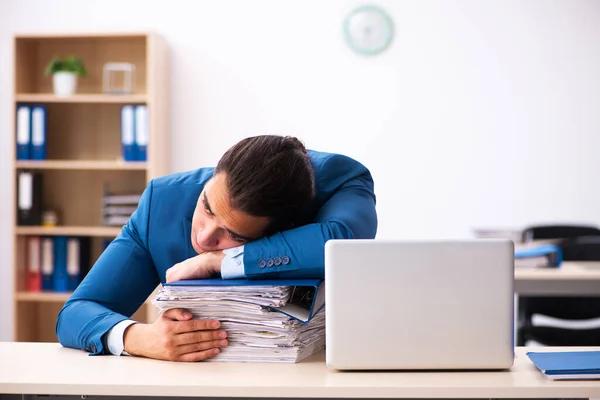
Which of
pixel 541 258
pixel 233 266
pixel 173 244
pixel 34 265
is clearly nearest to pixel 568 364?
pixel 233 266

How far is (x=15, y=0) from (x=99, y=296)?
151 inches

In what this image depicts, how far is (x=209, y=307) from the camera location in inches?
55.3

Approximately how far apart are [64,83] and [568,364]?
3.84 m

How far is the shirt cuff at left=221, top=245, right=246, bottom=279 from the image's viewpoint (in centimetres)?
148

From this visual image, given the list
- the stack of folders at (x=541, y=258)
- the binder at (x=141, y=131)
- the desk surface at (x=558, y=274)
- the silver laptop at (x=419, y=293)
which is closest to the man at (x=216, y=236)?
the silver laptop at (x=419, y=293)

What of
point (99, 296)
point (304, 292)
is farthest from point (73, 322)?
point (304, 292)

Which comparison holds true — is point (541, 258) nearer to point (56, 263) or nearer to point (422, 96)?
point (422, 96)

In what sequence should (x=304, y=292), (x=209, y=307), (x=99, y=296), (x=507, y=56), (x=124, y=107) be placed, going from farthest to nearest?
(x=507, y=56), (x=124, y=107), (x=99, y=296), (x=304, y=292), (x=209, y=307)

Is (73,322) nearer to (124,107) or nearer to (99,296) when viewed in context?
(99,296)

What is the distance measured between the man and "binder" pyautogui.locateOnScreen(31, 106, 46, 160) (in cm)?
297

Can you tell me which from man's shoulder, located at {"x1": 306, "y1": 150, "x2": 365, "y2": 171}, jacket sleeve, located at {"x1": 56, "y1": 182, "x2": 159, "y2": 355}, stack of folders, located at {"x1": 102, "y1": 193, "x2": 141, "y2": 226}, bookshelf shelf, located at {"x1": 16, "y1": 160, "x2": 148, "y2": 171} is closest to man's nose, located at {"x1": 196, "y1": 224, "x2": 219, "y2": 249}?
jacket sleeve, located at {"x1": 56, "y1": 182, "x2": 159, "y2": 355}

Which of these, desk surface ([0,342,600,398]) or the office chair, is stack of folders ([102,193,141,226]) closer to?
the office chair

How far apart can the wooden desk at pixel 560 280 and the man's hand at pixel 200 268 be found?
1.82m

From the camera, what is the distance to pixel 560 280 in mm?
3135
